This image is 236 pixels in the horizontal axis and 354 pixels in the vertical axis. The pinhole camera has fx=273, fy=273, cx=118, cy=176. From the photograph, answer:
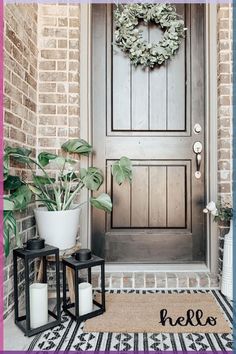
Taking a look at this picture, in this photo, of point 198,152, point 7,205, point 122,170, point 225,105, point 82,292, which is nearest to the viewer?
point 7,205

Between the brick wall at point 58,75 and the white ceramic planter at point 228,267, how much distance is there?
125 cm

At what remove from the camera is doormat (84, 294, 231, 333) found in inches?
55.3

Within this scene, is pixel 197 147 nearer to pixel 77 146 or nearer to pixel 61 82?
pixel 77 146

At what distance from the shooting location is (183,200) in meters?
2.09

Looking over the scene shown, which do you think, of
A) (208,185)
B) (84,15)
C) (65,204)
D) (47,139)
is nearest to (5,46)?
(47,139)

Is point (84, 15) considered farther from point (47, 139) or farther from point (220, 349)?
Answer: point (220, 349)

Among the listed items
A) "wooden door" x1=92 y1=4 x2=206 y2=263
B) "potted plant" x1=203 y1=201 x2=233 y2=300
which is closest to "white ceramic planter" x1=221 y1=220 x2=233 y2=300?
"potted plant" x1=203 y1=201 x2=233 y2=300

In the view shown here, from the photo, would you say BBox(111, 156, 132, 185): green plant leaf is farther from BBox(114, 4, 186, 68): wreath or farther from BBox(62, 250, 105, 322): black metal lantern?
BBox(114, 4, 186, 68): wreath

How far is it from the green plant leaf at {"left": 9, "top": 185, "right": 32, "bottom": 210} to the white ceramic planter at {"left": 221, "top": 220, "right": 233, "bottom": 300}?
1266mm

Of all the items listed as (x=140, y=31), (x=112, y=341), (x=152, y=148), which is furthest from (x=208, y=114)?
(x=112, y=341)

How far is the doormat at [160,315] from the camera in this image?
1404 mm

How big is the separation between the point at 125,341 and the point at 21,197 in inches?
34.2

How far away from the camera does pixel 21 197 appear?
4.56ft

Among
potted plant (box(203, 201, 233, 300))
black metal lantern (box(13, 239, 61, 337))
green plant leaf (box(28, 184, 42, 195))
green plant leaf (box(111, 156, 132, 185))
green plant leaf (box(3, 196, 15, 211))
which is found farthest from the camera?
potted plant (box(203, 201, 233, 300))
